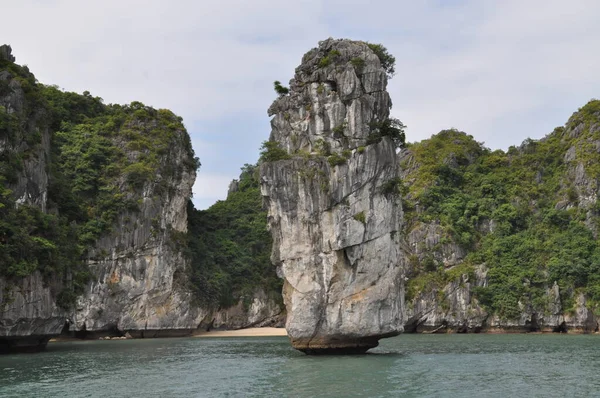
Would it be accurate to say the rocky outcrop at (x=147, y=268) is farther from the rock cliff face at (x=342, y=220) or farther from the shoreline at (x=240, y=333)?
the rock cliff face at (x=342, y=220)

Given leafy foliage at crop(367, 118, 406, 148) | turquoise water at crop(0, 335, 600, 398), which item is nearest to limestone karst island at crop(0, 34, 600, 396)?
leafy foliage at crop(367, 118, 406, 148)

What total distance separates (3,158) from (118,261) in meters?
22.7

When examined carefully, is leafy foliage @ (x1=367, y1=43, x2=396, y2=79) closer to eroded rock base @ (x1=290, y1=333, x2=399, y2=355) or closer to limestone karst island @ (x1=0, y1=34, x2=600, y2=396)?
limestone karst island @ (x1=0, y1=34, x2=600, y2=396)

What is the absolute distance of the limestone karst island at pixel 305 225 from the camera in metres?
32.0

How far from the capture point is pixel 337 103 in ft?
111

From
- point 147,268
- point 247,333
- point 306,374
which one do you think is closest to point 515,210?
point 247,333

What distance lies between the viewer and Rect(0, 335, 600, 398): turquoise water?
20.9 m

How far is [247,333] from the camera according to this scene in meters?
65.4

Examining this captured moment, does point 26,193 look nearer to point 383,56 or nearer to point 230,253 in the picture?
point 383,56

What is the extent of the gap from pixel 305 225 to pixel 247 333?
36.2 meters

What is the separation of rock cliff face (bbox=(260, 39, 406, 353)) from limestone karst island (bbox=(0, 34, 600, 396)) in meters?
0.08

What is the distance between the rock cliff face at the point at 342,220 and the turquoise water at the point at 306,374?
199cm

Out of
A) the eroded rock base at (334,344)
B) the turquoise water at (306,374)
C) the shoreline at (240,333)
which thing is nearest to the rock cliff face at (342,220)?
the eroded rock base at (334,344)

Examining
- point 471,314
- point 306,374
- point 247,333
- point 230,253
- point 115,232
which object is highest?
point 115,232
